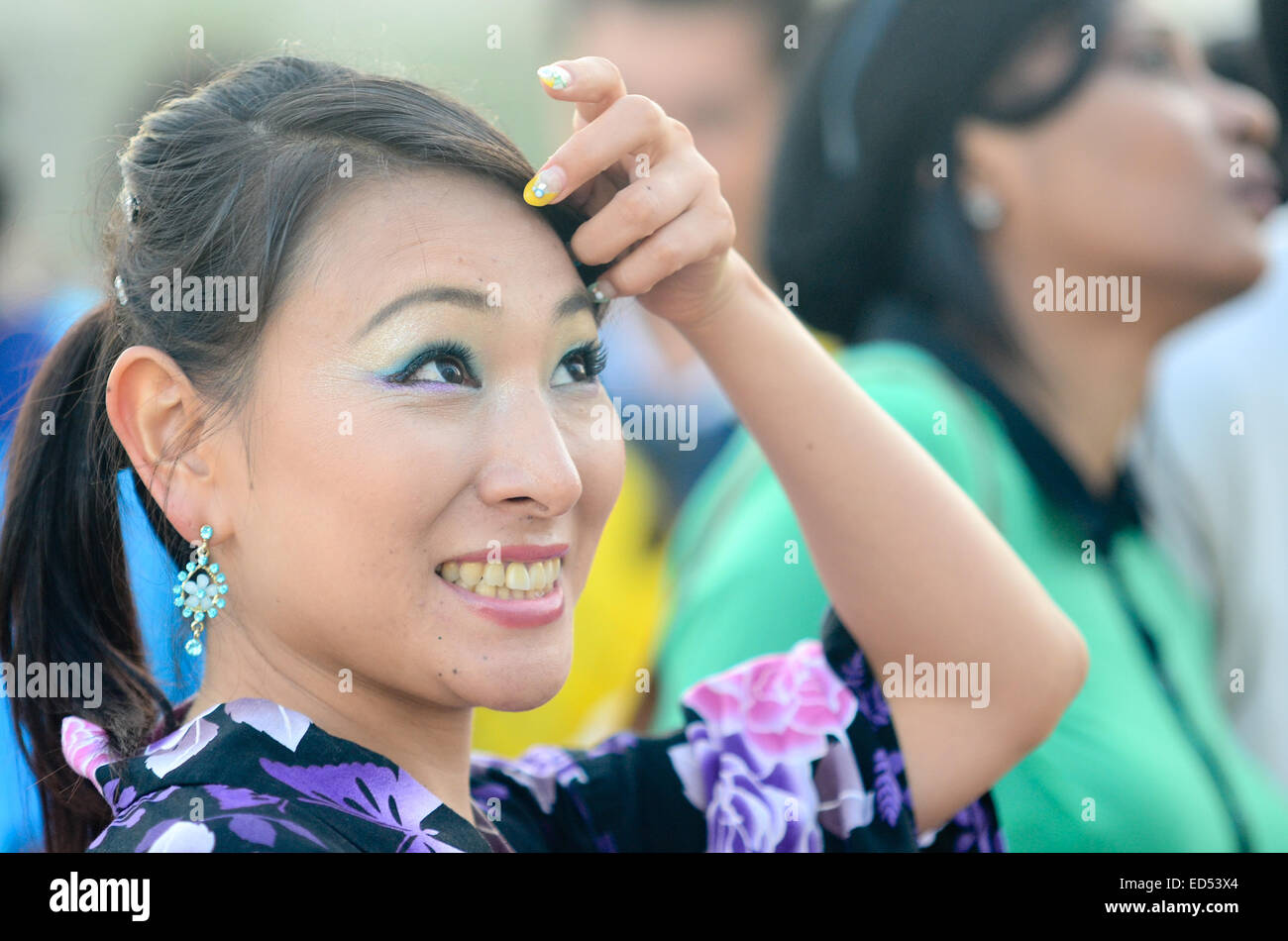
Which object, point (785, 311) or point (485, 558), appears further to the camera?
point (785, 311)

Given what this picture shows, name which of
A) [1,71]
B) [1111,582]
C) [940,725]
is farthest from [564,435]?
[1,71]

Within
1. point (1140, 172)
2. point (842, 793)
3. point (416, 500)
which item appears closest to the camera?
point (416, 500)

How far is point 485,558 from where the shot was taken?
127 cm

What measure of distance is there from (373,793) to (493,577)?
0.81 feet

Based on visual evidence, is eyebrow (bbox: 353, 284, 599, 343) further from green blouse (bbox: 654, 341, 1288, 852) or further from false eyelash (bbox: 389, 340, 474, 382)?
green blouse (bbox: 654, 341, 1288, 852)

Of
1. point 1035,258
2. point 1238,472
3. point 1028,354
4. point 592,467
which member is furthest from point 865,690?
point 1238,472

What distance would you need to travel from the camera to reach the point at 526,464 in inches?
49.1

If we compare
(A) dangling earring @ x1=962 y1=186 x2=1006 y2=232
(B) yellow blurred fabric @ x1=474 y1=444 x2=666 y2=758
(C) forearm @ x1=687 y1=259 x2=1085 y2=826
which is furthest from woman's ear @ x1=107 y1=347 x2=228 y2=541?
(A) dangling earring @ x1=962 y1=186 x2=1006 y2=232

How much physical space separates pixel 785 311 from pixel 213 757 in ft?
2.76

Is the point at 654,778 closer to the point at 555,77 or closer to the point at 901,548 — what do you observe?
the point at 901,548

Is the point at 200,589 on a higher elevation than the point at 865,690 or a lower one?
higher
